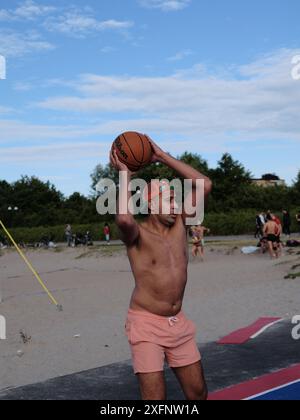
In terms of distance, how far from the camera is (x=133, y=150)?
15.2 feet

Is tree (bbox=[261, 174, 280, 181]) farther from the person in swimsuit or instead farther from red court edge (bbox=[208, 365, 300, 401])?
red court edge (bbox=[208, 365, 300, 401])

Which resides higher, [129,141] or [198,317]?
[129,141]

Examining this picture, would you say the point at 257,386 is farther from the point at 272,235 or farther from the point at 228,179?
the point at 228,179

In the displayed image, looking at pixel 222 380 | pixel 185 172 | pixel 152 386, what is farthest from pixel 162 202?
pixel 222 380

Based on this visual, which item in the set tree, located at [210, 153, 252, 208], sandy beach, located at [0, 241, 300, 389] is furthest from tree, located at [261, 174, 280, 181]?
sandy beach, located at [0, 241, 300, 389]

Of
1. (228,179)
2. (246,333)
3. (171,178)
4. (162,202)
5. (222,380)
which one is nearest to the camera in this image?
(162,202)

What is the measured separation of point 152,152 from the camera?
15.9 feet

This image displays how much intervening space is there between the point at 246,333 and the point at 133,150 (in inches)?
228

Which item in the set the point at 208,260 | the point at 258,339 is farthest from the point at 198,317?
the point at 208,260

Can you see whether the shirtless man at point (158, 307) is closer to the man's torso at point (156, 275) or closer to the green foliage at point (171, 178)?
the man's torso at point (156, 275)

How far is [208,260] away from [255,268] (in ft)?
17.8

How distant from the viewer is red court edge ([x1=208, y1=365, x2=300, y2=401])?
6098mm

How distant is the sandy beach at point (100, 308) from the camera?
28.2 feet
